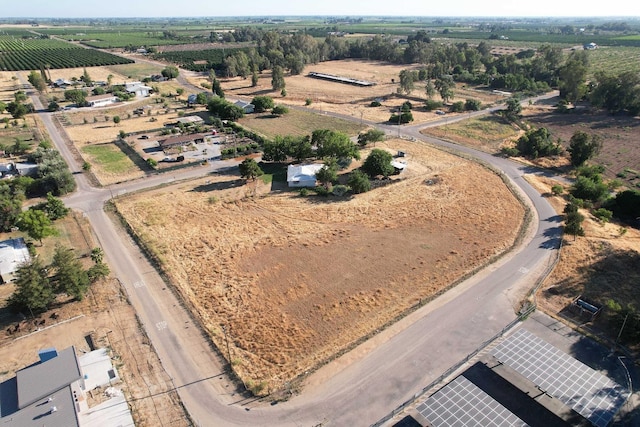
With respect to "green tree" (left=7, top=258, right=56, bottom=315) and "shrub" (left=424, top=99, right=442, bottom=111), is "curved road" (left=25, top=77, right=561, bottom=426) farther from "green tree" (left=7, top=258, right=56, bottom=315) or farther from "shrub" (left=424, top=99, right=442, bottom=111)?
"shrub" (left=424, top=99, right=442, bottom=111)

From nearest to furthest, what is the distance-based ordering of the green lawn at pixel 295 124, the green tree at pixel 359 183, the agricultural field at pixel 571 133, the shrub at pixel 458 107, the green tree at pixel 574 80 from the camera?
the green tree at pixel 359 183, the agricultural field at pixel 571 133, the green lawn at pixel 295 124, the shrub at pixel 458 107, the green tree at pixel 574 80

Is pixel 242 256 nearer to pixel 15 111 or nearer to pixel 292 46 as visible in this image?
pixel 15 111

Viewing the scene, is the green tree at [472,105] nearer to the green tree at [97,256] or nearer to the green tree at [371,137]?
the green tree at [371,137]

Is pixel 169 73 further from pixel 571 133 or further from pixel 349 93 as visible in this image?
pixel 571 133

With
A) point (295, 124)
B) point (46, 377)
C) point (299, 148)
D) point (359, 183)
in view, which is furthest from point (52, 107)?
point (46, 377)

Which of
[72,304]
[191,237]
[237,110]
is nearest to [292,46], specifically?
[237,110]

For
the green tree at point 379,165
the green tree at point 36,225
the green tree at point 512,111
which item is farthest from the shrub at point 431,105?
the green tree at point 36,225

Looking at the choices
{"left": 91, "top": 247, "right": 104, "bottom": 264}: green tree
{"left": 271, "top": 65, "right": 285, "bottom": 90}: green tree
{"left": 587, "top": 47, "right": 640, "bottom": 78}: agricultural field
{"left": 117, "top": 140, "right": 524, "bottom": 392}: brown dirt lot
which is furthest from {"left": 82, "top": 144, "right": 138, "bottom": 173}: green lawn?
{"left": 587, "top": 47, "right": 640, "bottom": 78}: agricultural field
